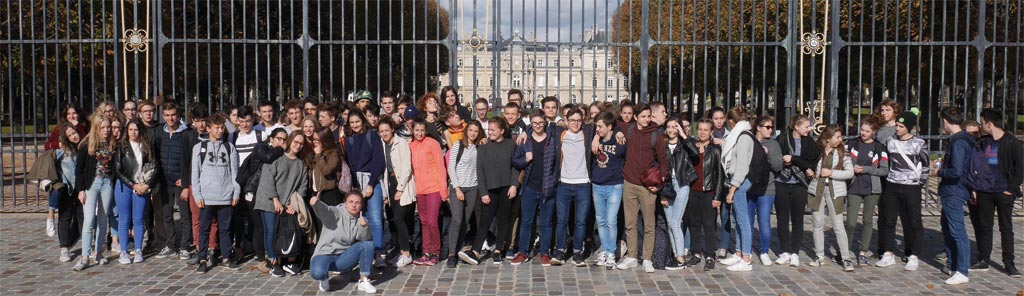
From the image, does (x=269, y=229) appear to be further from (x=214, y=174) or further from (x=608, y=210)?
(x=608, y=210)

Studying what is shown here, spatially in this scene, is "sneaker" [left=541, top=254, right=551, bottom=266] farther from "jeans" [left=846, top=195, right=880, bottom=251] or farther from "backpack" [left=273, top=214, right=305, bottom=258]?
"jeans" [left=846, top=195, right=880, bottom=251]

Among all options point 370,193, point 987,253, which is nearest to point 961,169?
point 987,253

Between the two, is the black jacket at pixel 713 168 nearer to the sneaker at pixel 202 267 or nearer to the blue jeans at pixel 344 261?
the blue jeans at pixel 344 261

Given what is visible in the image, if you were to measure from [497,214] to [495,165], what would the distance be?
1.70 feet

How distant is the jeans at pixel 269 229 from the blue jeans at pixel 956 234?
5.79 m

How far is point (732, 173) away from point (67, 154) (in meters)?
6.12

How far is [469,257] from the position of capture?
328 inches

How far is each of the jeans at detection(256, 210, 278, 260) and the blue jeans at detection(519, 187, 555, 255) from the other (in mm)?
2219

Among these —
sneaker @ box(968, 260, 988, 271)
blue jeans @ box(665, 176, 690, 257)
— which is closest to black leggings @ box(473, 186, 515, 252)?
blue jeans @ box(665, 176, 690, 257)

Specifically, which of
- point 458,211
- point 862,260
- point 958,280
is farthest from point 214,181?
point 958,280

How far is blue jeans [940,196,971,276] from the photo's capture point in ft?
24.8

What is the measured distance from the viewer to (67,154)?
8.39m

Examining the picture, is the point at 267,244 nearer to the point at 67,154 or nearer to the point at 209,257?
the point at 209,257

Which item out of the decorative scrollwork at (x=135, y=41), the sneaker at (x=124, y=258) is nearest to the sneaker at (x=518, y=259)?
the sneaker at (x=124, y=258)
